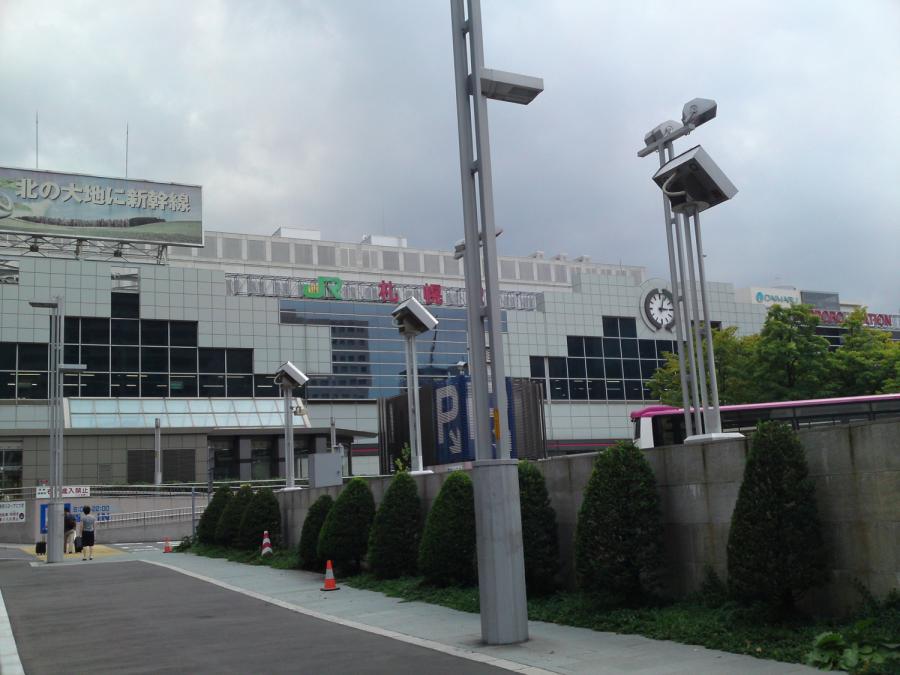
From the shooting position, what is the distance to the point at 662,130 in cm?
1230

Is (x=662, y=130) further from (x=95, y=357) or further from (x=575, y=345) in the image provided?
(x=575, y=345)

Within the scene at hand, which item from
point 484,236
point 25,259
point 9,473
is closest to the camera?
point 484,236

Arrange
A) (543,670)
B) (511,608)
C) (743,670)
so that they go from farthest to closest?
(511,608), (543,670), (743,670)

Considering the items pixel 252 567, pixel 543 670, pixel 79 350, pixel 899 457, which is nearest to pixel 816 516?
pixel 899 457

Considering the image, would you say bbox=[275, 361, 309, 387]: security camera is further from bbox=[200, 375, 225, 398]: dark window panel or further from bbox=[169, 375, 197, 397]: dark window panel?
bbox=[200, 375, 225, 398]: dark window panel

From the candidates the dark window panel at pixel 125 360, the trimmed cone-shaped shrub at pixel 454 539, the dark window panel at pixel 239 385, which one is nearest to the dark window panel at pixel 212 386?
the dark window panel at pixel 239 385

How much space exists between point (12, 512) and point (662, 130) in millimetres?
38538

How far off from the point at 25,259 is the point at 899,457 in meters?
59.1

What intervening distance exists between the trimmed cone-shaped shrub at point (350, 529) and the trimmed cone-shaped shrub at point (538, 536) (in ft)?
19.4

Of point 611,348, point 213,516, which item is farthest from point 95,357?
point 611,348

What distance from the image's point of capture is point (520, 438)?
103ft

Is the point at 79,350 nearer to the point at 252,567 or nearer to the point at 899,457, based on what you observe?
the point at 252,567

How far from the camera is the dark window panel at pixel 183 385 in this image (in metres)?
61.8

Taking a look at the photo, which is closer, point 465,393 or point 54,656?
point 54,656
